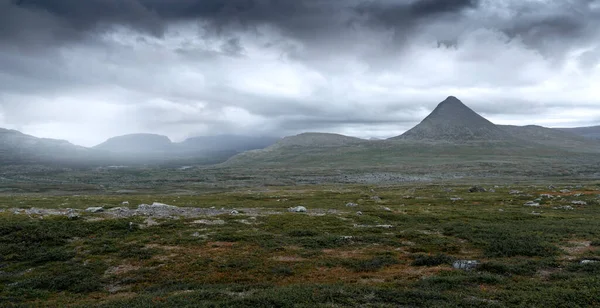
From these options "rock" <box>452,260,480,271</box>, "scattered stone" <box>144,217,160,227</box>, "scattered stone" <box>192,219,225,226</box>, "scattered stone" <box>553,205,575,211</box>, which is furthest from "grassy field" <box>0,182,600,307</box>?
"scattered stone" <box>553,205,575,211</box>

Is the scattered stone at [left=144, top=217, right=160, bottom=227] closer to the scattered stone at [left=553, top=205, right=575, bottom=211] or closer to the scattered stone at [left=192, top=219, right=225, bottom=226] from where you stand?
the scattered stone at [left=192, top=219, right=225, bottom=226]

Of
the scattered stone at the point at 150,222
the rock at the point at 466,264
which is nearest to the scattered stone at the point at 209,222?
the scattered stone at the point at 150,222

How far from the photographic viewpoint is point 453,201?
195ft

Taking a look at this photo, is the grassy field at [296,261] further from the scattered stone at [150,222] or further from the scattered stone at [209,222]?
the scattered stone at [150,222]

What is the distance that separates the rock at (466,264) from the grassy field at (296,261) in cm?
75

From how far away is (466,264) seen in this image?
21.9 meters

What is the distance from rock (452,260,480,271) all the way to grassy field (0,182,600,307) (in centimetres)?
75

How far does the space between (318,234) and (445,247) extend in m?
11.4

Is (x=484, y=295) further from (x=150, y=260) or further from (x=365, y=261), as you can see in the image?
(x=150, y=260)

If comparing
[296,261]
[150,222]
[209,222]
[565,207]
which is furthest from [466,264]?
[565,207]

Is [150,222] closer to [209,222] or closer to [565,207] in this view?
[209,222]

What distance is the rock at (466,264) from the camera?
21538mm

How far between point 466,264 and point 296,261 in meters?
11.8

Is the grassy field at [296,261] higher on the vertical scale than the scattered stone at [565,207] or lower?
higher
